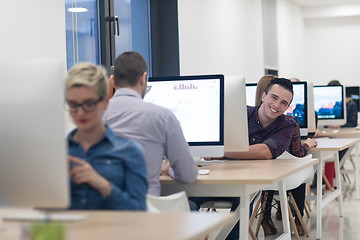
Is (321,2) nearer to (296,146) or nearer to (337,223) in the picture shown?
(337,223)

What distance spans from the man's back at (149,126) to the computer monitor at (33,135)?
1.04 m

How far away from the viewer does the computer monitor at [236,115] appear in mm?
3977

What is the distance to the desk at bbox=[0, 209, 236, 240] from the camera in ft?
5.50

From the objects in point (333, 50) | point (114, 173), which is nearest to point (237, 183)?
point (114, 173)

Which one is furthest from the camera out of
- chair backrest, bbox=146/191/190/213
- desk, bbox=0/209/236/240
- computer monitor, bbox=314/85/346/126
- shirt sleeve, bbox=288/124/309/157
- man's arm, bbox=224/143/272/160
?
computer monitor, bbox=314/85/346/126

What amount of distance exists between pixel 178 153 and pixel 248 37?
808cm

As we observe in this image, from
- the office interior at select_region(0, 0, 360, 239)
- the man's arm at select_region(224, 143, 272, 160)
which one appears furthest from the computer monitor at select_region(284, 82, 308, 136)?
the man's arm at select_region(224, 143, 272, 160)

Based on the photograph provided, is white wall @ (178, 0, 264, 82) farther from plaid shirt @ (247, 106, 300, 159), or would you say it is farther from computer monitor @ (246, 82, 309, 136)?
plaid shirt @ (247, 106, 300, 159)

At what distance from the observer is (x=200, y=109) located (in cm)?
378

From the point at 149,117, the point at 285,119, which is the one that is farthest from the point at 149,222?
the point at 285,119

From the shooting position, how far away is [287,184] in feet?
15.2

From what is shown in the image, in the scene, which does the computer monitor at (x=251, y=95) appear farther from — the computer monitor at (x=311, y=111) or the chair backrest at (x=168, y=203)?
the chair backrest at (x=168, y=203)

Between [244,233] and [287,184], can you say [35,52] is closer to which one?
[287,184]

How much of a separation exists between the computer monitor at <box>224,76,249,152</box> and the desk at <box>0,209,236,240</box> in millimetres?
2068
